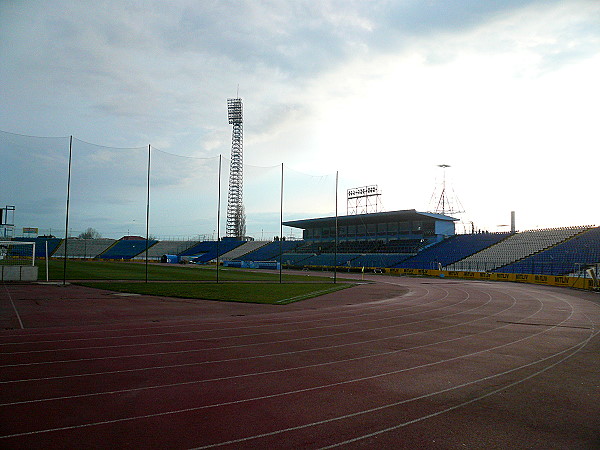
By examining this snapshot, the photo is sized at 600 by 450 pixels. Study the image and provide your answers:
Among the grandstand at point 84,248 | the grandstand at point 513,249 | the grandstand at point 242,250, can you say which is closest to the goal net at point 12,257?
the grandstand at point 242,250

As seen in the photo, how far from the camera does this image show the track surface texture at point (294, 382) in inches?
232

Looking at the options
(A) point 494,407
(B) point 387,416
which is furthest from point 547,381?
(B) point 387,416

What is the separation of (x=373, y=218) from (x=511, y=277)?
3327cm

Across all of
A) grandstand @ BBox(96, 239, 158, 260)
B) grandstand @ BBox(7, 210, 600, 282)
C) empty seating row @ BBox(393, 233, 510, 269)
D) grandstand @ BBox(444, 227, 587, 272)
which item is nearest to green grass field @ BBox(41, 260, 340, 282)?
grandstand @ BBox(7, 210, 600, 282)

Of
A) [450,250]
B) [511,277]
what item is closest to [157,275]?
[511,277]

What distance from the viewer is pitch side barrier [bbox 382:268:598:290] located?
3674 cm

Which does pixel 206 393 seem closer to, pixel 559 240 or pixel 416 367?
pixel 416 367

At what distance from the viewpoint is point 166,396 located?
291 inches

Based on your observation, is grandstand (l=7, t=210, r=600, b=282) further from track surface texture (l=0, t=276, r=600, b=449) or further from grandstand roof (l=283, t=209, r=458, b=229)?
track surface texture (l=0, t=276, r=600, b=449)

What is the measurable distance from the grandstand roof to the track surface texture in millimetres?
53507

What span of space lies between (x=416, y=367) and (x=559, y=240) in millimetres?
52191

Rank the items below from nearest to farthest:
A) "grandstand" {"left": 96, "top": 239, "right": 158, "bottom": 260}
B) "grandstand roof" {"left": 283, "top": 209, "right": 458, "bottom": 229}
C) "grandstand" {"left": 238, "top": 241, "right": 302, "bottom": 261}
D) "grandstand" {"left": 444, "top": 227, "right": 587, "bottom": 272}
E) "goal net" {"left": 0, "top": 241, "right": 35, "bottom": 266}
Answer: "goal net" {"left": 0, "top": 241, "right": 35, "bottom": 266} < "grandstand" {"left": 444, "top": 227, "right": 587, "bottom": 272} < "grandstand roof" {"left": 283, "top": 209, "right": 458, "bottom": 229} < "grandstand" {"left": 238, "top": 241, "right": 302, "bottom": 261} < "grandstand" {"left": 96, "top": 239, "right": 158, "bottom": 260}

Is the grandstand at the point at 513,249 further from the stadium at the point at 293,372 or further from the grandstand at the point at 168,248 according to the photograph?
the grandstand at the point at 168,248

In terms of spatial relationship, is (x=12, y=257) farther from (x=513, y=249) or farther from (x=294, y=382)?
(x=513, y=249)
